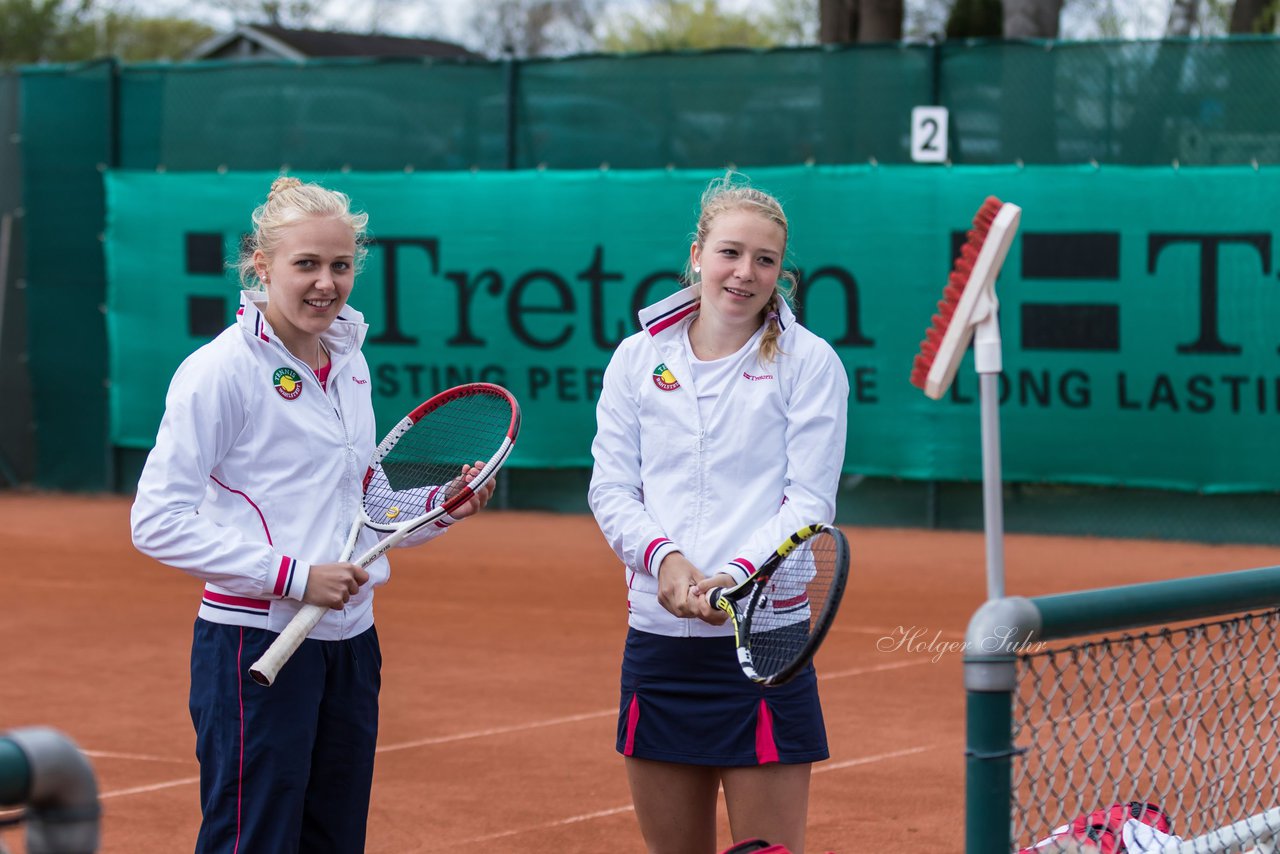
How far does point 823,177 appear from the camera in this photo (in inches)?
426

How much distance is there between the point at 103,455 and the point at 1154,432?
7.51 m

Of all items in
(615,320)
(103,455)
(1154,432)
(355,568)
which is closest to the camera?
(355,568)

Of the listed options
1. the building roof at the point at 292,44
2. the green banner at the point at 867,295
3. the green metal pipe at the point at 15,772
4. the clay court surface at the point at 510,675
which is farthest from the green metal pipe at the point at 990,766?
the building roof at the point at 292,44

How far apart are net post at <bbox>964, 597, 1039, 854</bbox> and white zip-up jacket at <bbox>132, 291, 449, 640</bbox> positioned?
1421 mm

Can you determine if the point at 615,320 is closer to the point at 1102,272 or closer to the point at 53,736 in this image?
the point at 1102,272

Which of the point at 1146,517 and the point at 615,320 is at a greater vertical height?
the point at 615,320

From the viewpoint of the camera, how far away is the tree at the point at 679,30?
42.3 m

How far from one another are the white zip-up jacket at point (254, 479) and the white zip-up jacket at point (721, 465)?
0.52 meters

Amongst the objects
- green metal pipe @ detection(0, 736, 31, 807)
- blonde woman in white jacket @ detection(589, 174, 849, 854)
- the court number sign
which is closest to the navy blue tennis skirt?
blonde woman in white jacket @ detection(589, 174, 849, 854)

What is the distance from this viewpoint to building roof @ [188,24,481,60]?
29.1 metres

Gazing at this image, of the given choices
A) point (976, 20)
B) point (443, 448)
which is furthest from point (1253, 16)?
point (443, 448)

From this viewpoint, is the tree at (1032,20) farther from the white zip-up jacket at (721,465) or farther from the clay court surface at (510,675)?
the white zip-up jacket at (721,465)

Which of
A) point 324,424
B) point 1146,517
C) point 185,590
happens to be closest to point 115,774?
point 324,424

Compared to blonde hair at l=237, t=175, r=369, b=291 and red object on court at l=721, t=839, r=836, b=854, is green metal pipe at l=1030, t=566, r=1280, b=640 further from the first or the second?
blonde hair at l=237, t=175, r=369, b=291
